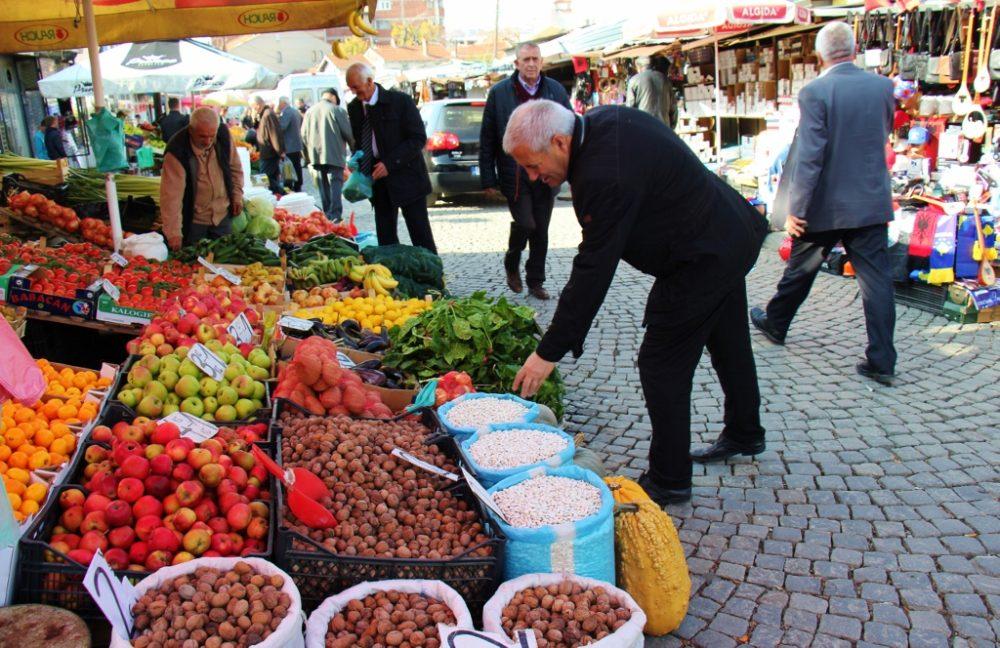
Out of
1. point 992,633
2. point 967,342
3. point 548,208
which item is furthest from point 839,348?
point 992,633

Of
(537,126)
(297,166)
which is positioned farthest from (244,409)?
(297,166)

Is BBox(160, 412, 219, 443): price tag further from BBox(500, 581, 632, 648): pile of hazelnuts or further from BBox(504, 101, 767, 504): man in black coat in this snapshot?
BBox(500, 581, 632, 648): pile of hazelnuts

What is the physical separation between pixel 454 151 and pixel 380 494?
36.7 feet

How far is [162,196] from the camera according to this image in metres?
6.52

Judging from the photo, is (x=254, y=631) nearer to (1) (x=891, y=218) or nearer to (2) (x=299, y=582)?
(2) (x=299, y=582)

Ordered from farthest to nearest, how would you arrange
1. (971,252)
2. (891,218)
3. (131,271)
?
(971,252), (131,271), (891,218)

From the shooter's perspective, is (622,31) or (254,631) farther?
(622,31)

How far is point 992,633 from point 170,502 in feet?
9.49

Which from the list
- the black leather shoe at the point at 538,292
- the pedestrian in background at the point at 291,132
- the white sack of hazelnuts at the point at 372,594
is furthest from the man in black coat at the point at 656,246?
the pedestrian in background at the point at 291,132

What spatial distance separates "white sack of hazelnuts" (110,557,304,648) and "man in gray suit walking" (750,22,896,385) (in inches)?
163

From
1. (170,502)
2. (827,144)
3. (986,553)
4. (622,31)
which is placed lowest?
(986,553)

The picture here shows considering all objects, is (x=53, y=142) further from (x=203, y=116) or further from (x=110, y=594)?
(x=110, y=594)

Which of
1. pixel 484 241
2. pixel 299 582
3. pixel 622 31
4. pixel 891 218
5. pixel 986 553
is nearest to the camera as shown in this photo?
pixel 299 582

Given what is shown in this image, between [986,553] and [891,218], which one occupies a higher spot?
[891,218]
